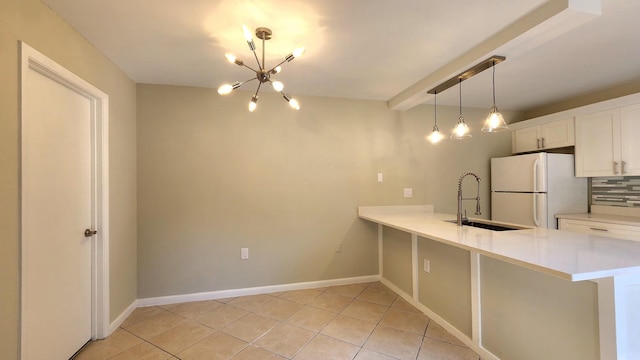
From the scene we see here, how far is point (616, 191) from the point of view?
124 inches

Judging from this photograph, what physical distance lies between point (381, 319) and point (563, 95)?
345 cm

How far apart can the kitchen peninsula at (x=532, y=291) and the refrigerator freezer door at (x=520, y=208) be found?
1399 millimetres

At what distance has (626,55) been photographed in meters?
2.29

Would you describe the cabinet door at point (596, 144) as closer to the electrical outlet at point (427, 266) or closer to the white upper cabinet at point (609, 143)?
the white upper cabinet at point (609, 143)

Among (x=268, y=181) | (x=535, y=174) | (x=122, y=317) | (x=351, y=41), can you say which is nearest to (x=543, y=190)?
(x=535, y=174)

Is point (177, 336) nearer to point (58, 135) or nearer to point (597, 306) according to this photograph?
point (58, 135)

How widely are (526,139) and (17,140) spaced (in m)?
5.06

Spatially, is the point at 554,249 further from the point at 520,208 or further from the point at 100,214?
the point at 100,214

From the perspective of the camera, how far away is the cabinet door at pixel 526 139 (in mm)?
3621

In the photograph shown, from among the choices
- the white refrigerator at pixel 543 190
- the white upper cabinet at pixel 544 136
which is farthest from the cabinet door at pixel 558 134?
the white refrigerator at pixel 543 190

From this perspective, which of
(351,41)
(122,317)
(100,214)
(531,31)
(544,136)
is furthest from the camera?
(544,136)

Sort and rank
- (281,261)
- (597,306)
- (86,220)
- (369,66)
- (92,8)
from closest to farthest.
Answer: (597,306) → (92,8) → (86,220) → (369,66) → (281,261)

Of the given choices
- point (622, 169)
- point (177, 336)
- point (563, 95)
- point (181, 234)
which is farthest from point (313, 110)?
point (622, 169)

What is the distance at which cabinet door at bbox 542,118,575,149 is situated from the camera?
3268 mm
